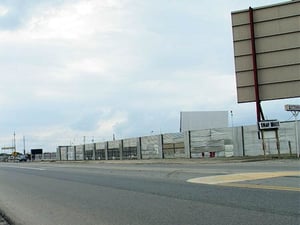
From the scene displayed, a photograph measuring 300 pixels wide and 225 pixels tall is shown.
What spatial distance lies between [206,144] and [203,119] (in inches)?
1374

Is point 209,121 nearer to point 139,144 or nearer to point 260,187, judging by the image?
point 139,144

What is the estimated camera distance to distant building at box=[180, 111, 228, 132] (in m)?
74.9

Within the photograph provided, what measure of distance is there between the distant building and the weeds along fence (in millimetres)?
18928

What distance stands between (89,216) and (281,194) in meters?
4.82

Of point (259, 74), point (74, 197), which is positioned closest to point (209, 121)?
point (259, 74)

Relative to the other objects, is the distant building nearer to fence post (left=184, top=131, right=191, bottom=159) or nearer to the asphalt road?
fence post (left=184, top=131, right=191, bottom=159)

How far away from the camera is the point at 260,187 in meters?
13.3

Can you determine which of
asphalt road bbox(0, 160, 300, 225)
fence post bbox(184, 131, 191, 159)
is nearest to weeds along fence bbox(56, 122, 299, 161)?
fence post bbox(184, 131, 191, 159)

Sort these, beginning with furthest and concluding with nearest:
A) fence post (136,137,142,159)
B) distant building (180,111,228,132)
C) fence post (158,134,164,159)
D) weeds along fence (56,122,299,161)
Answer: distant building (180,111,228,132)
fence post (136,137,142,159)
fence post (158,134,164,159)
weeds along fence (56,122,299,161)

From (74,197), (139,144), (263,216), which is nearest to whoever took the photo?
(263,216)

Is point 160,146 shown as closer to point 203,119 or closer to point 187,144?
point 187,144

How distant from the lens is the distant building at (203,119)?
74.9 meters

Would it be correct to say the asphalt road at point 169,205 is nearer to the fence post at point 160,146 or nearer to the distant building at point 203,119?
the fence post at point 160,146

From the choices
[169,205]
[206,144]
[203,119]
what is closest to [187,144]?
[206,144]
